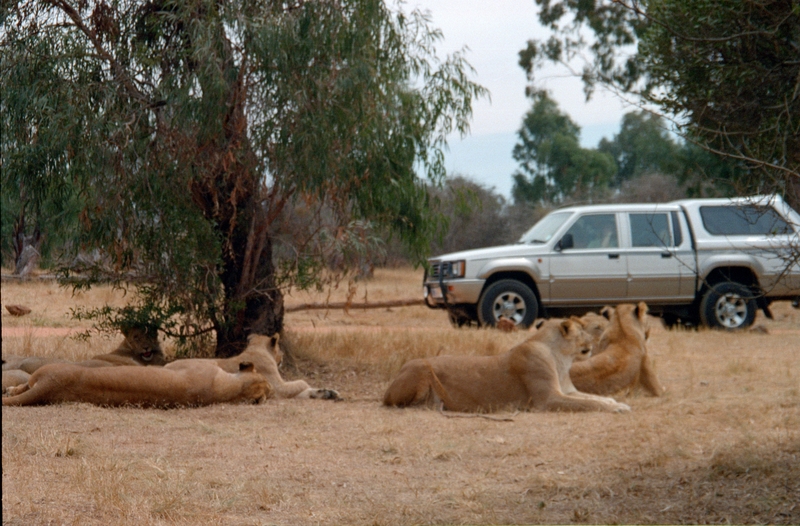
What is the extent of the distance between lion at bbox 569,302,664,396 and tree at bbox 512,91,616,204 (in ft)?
103

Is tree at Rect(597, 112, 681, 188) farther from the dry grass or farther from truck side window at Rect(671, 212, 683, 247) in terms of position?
the dry grass

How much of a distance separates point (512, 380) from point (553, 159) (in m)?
34.5

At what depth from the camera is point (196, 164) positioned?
27.2 ft

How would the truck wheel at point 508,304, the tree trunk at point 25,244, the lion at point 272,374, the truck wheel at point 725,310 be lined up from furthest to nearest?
the truck wheel at point 725,310 < the truck wheel at point 508,304 < the tree trunk at point 25,244 < the lion at point 272,374

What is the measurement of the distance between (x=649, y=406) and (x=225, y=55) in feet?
15.8

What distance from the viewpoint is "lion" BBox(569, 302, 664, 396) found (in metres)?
7.96

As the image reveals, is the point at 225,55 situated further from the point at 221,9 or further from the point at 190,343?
the point at 190,343

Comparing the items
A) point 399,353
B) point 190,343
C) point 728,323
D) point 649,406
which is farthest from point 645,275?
point 190,343

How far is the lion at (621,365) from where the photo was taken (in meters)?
7.96

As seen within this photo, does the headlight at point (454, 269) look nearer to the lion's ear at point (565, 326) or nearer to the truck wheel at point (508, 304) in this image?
the truck wheel at point (508, 304)

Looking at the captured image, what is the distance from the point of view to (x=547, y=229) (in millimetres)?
14070

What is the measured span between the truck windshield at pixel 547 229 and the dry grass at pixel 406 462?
5.06 meters

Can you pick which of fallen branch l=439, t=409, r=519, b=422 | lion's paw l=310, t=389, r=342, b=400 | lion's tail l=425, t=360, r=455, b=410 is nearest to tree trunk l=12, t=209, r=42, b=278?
lion's paw l=310, t=389, r=342, b=400

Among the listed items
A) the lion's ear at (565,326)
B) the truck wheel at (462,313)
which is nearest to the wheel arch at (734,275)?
the truck wheel at (462,313)
